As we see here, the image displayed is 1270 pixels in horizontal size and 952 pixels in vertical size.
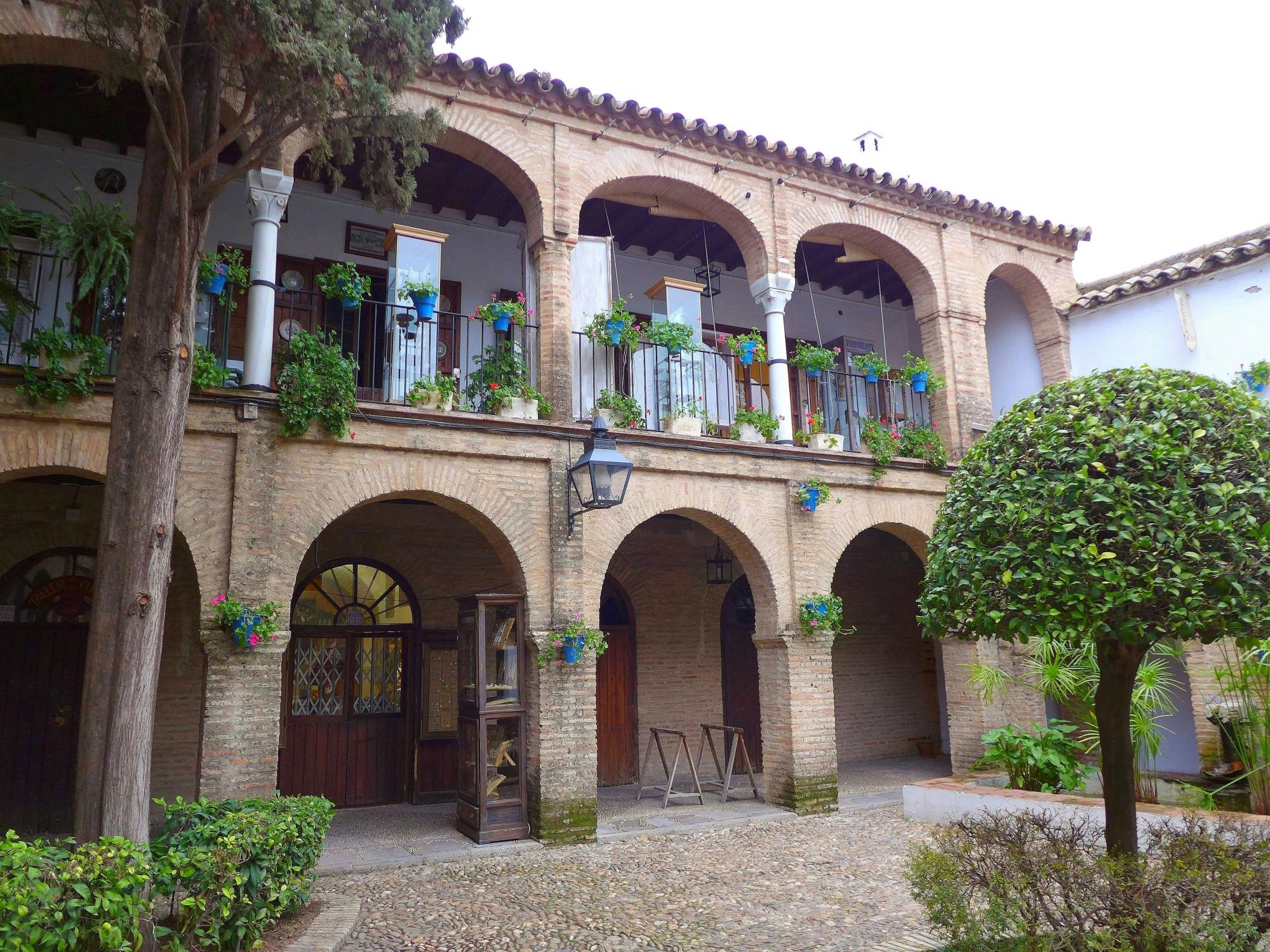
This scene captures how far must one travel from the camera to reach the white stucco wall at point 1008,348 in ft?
44.9

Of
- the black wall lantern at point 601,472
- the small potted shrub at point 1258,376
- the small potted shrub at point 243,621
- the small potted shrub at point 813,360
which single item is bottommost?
the small potted shrub at point 243,621

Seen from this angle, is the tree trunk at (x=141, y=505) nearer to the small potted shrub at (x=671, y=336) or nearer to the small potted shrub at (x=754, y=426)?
the small potted shrub at (x=671, y=336)

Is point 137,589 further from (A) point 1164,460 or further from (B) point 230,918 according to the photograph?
(A) point 1164,460

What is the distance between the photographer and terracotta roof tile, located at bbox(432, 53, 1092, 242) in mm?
9289

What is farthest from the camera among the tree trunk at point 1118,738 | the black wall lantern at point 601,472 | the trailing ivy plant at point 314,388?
the black wall lantern at point 601,472

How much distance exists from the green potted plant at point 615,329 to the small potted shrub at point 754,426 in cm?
150

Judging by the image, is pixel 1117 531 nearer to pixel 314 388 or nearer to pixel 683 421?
pixel 683 421

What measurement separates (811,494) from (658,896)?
4.89 m

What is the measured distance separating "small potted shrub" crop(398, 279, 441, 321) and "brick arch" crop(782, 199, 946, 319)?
4.56 meters

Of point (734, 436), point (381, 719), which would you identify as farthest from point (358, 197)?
point (381, 719)

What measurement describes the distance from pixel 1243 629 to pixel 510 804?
6355 mm

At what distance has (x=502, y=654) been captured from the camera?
8938 mm

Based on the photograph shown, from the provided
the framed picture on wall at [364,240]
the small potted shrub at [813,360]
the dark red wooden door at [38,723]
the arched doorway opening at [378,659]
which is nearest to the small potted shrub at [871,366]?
the small potted shrub at [813,360]

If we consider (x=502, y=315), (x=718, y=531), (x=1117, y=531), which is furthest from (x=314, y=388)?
(x=1117, y=531)
